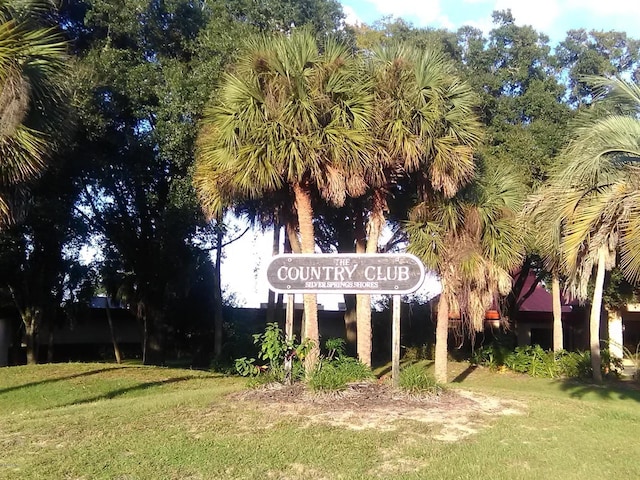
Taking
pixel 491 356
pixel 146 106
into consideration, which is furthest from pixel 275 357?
pixel 491 356

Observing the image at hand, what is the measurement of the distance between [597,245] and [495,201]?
5.08 meters

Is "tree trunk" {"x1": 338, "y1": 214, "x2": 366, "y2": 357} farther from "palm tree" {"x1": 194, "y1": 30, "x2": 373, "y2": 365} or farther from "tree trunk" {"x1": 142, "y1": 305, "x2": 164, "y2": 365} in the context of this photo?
"tree trunk" {"x1": 142, "y1": 305, "x2": 164, "y2": 365}

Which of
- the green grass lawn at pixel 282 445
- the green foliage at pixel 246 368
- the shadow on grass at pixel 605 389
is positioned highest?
the green foliage at pixel 246 368

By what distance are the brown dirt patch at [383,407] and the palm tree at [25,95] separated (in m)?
5.27

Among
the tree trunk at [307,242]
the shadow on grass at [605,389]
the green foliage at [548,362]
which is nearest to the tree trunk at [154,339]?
the green foliage at [548,362]

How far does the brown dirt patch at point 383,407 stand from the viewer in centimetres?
912

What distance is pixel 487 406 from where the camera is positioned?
10.5 m

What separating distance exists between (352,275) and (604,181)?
4236 millimetres

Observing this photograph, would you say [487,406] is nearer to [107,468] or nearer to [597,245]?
[597,245]

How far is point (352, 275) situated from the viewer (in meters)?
11.7

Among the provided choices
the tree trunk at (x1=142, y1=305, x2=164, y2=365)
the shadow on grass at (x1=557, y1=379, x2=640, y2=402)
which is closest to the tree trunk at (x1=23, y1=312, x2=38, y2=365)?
the tree trunk at (x1=142, y1=305, x2=164, y2=365)

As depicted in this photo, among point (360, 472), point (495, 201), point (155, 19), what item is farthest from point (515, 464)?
point (155, 19)

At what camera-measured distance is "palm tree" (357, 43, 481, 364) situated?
13477mm

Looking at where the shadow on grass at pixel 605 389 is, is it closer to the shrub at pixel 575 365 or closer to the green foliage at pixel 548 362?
the shrub at pixel 575 365
